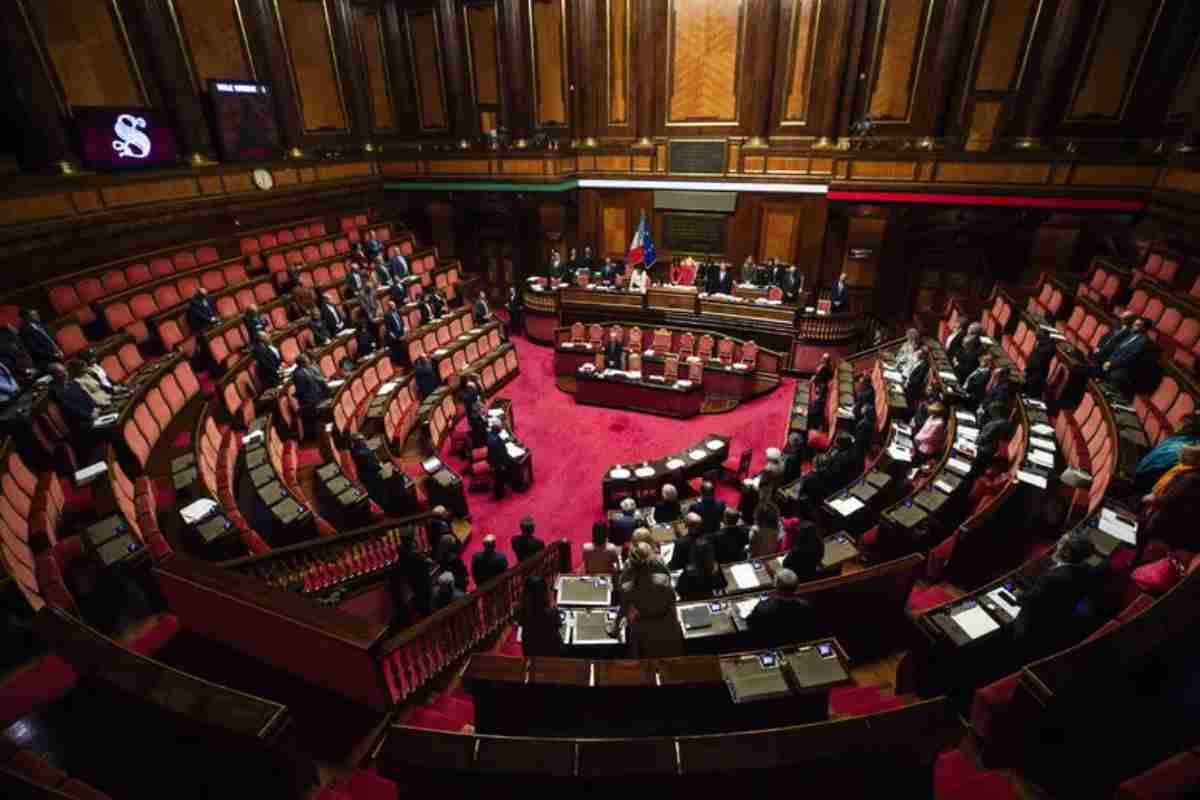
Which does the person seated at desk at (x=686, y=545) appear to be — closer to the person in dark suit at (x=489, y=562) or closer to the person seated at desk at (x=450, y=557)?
the person in dark suit at (x=489, y=562)

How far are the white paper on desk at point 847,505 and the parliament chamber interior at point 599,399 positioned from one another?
52mm

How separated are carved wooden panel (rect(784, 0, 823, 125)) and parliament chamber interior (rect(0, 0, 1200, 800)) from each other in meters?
0.08

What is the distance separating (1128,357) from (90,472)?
1014 cm

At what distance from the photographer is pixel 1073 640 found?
334 cm

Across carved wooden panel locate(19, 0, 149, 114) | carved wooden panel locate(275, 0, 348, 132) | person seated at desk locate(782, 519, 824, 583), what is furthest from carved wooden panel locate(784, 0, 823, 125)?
carved wooden panel locate(19, 0, 149, 114)

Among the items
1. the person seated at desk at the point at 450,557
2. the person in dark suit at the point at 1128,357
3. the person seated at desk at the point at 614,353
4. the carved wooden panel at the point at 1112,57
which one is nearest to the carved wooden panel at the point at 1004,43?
the carved wooden panel at the point at 1112,57

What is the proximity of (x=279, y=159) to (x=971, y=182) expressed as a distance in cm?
1385

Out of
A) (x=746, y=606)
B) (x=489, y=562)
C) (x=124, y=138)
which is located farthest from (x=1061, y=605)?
(x=124, y=138)

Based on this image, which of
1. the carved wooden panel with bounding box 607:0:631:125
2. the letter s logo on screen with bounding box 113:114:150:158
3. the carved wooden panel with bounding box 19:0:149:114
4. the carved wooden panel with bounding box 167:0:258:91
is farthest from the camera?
the carved wooden panel with bounding box 607:0:631:125

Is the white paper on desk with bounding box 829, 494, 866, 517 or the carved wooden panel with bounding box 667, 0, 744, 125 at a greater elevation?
the carved wooden panel with bounding box 667, 0, 744, 125

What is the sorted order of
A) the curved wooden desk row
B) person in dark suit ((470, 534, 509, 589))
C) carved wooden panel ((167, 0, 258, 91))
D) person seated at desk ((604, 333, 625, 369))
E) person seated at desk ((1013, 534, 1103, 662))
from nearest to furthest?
the curved wooden desk row
person seated at desk ((1013, 534, 1103, 662))
person in dark suit ((470, 534, 509, 589))
person seated at desk ((604, 333, 625, 369))
carved wooden panel ((167, 0, 258, 91))

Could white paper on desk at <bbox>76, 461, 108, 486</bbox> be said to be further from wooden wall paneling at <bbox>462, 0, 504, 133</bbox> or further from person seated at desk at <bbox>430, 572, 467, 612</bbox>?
wooden wall paneling at <bbox>462, 0, 504, 133</bbox>

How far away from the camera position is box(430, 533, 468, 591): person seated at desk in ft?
16.1

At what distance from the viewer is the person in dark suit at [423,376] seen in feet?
29.5
